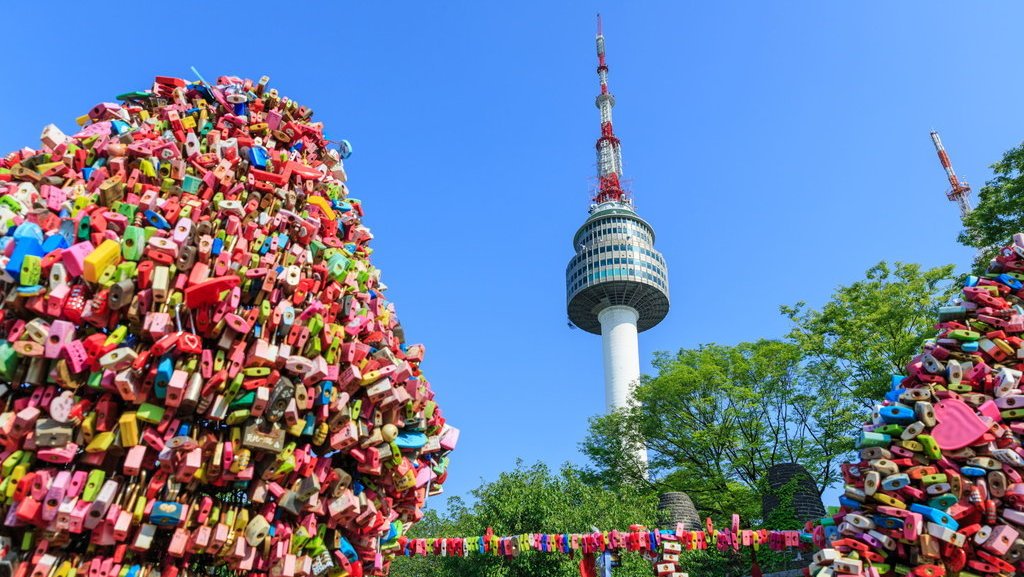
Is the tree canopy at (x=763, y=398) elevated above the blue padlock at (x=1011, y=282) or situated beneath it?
elevated above

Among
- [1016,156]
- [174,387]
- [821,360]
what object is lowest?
[174,387]

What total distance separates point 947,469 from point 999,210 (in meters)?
17.1

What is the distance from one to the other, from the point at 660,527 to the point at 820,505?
339 centimetres

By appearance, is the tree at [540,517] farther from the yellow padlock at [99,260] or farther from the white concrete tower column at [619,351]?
the white concrete tower column at [619,351]

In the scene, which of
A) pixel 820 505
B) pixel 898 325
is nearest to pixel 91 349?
pixel 820 505

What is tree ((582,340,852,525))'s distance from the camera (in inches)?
1096

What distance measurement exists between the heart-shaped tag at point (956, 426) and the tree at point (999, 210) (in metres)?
14.8

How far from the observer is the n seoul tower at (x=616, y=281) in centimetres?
6519

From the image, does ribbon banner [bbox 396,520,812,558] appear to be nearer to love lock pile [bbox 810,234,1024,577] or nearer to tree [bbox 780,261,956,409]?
love lock pile [bbox 810,234,1024,577]

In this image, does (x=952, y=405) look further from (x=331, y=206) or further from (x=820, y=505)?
(x=820, y=505)

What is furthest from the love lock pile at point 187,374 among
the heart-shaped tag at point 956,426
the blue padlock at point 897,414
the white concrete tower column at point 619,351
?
the white concrete tower column at point 619,351

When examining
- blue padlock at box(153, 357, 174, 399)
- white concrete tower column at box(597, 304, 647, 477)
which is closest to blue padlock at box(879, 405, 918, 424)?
blue padlock at box(153, 357, 174, 399)

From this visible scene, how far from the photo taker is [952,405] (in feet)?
23.3

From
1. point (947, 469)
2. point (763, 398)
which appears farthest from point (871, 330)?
point (947, 469)
